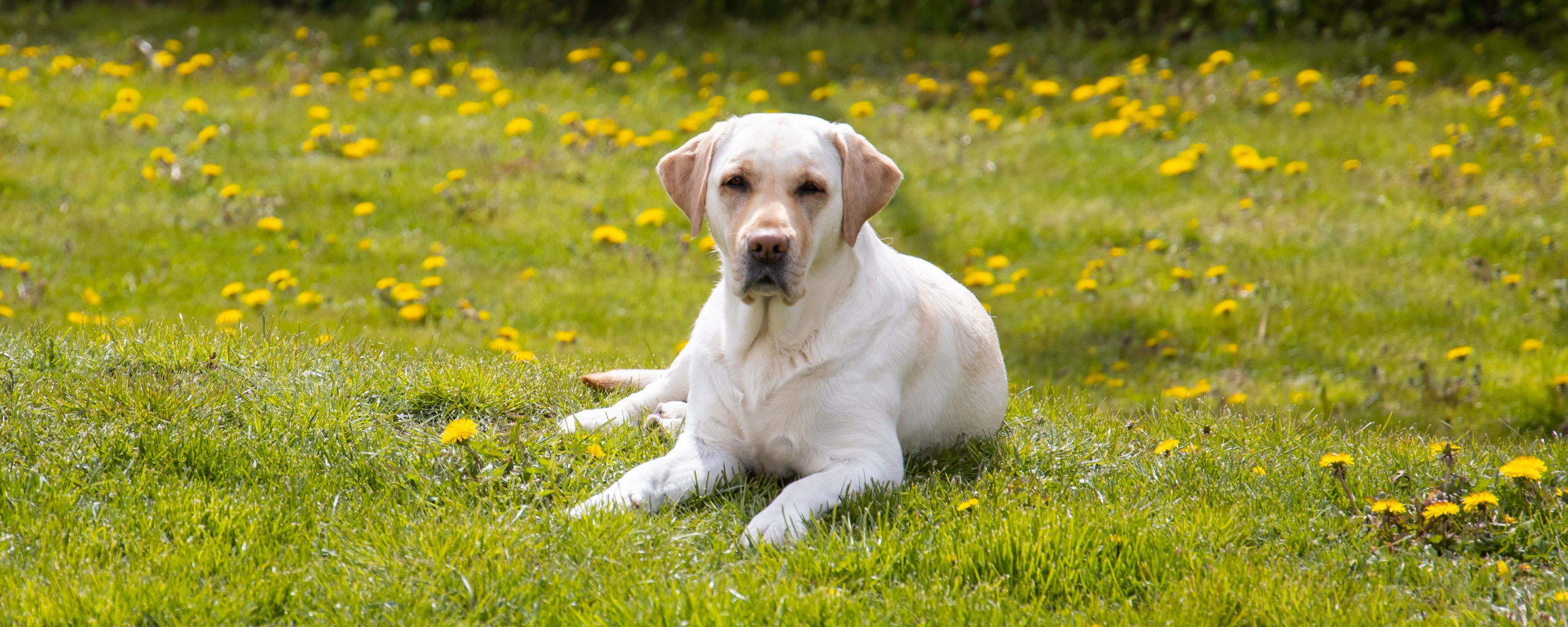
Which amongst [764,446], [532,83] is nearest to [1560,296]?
[764,446]

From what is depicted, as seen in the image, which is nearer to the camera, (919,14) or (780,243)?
(780,243)

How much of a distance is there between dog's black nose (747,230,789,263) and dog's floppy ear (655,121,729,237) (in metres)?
0.34

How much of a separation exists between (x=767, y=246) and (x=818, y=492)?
70cm

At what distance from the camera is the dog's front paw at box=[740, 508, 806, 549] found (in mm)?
3111

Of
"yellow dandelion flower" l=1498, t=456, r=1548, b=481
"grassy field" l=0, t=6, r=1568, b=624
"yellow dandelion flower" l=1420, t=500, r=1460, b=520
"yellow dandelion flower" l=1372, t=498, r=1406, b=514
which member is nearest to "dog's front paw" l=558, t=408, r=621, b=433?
"grassy field" l=0, t=6, r=1568, b=624

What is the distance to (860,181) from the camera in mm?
3568

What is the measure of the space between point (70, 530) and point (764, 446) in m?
1.87

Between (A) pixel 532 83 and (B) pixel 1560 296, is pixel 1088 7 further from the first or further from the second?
(B) pixel 1560 296

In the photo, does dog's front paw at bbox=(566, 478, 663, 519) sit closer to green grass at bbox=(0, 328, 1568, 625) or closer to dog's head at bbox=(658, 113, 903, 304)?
green grass at bbox=(0, 328, 1568, 625)

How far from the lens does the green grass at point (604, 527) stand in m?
2.76

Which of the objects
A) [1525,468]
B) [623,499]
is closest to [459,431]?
[623,499]

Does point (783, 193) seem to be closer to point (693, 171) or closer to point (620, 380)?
point (693, 171)

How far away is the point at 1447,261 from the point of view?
23.0 feet

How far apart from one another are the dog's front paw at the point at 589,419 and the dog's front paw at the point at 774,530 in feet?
3.19
